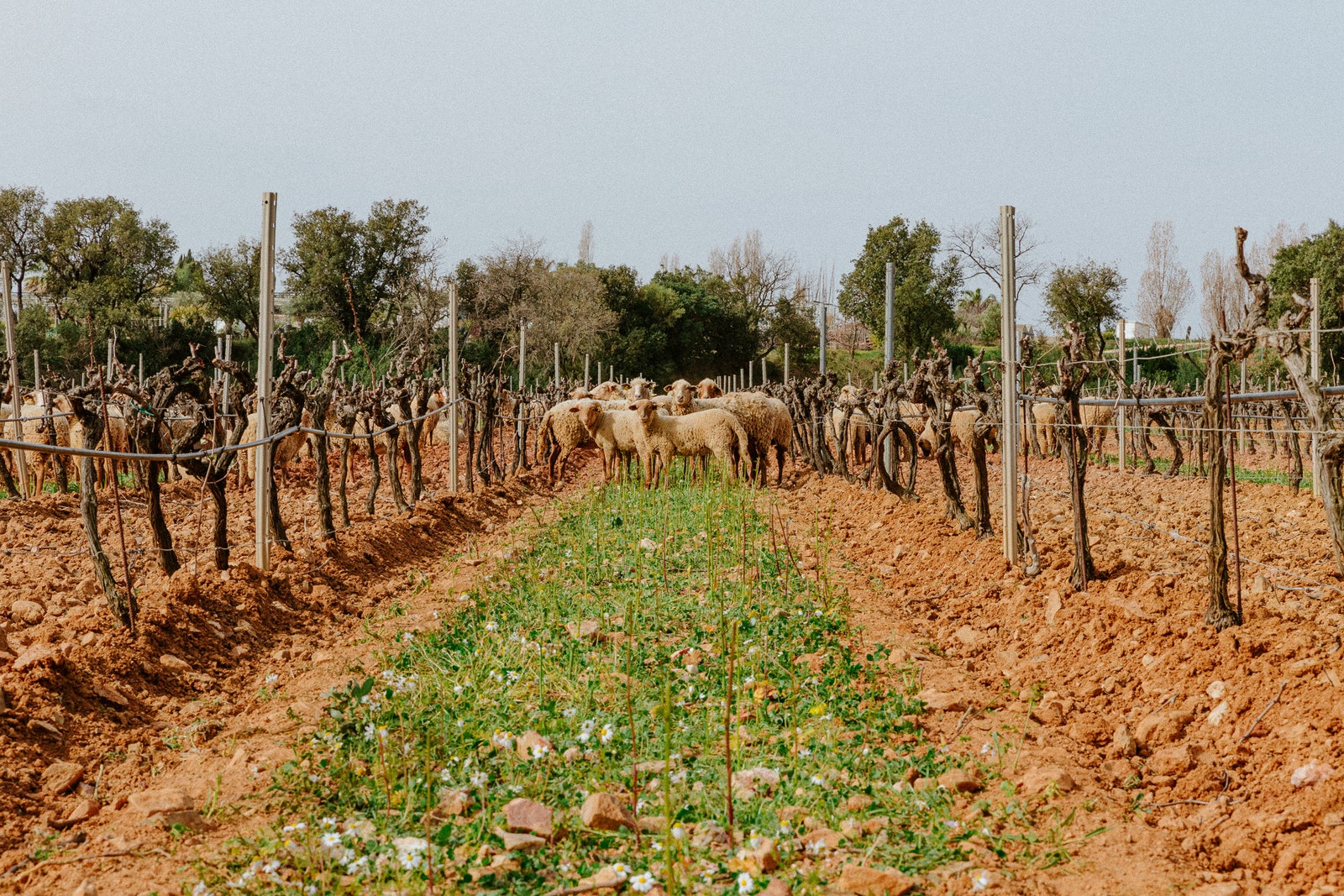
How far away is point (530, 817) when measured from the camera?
3613 millimetres

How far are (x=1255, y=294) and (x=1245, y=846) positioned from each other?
313 cm

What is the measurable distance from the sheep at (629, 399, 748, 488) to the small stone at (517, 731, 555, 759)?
36.4 ft

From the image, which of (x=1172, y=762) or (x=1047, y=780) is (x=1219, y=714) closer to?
(x=1172, y=762)

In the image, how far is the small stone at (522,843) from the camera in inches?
135

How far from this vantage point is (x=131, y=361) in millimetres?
40625

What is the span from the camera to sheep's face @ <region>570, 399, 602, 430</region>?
55.8ft

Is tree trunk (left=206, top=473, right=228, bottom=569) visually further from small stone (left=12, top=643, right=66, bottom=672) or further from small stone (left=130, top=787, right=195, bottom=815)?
small stone (left=130, top=787, right=195, bottom=815)

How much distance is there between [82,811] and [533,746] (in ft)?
5.88

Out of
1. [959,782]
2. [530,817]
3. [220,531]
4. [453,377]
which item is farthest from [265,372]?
[959,782]

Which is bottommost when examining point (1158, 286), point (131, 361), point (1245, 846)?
point (1245, 846)

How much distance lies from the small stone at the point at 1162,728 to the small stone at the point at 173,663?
206 inches

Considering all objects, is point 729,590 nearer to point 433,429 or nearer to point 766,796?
point 766,796

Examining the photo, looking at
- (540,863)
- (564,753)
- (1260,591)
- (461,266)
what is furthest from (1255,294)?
(461,266)

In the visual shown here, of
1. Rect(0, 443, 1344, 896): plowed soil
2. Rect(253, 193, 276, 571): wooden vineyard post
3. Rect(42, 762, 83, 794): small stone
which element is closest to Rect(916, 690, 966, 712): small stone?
Rect(0, 443, 1344, 896): plowed soil
